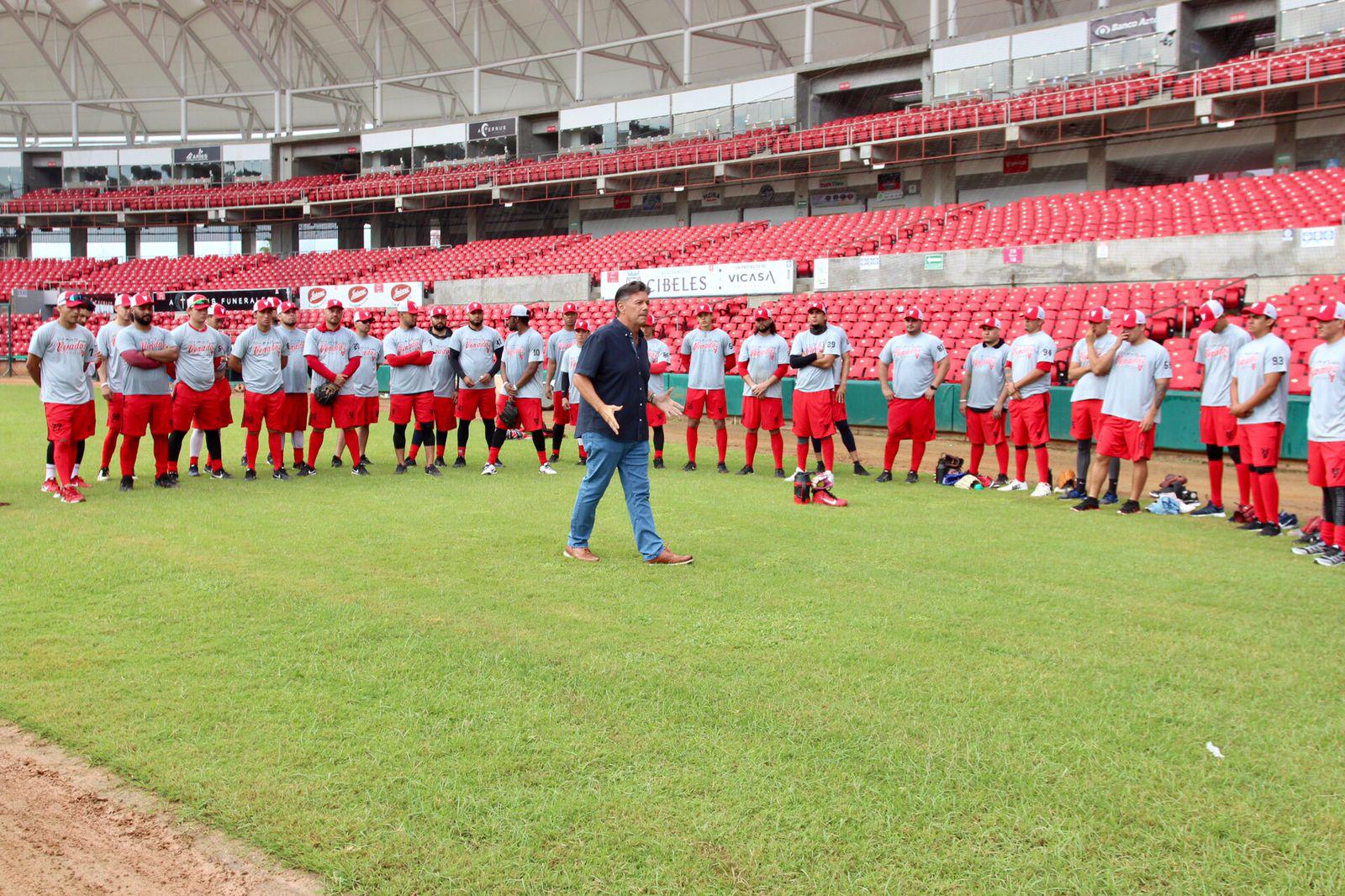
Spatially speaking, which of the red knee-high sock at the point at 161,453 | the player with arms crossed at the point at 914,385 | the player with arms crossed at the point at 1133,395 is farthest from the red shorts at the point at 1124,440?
the red knee-high sock at the point at 161,453

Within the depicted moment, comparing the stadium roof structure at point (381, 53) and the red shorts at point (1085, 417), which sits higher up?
the stadium roof structure at point (381, 53)

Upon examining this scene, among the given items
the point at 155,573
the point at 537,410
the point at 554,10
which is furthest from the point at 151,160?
the point at 155,573

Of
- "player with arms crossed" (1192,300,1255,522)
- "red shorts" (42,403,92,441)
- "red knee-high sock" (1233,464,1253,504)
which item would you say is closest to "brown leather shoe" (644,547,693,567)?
"player with arms crossed" (1192,300,1255,522)

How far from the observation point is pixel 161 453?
11055mm

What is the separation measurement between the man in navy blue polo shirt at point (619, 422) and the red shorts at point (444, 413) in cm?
610

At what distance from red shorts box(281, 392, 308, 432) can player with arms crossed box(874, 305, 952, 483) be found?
7261 mm

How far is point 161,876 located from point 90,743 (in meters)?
1.11

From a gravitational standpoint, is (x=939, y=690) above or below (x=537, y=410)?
below

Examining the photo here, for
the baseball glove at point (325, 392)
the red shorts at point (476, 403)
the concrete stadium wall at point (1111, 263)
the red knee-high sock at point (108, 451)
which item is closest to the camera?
the red knee-high sock at point (108, 451)

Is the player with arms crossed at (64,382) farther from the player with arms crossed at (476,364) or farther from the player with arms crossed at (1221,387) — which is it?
the player with arms crossed at (1221,387)

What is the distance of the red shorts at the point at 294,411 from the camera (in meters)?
12.3

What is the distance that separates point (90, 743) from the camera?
3.86 m

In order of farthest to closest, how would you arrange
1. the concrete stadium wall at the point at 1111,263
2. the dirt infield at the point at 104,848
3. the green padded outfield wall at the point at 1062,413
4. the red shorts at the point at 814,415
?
the concrete stadium wall at the point at 1111,263 → the green padded outfield wall at the point at 1062,413 → the red shorts at the point at 814,415 → the dirt infield at the point at 104,848

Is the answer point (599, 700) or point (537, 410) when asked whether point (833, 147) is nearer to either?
point (537, 410)
